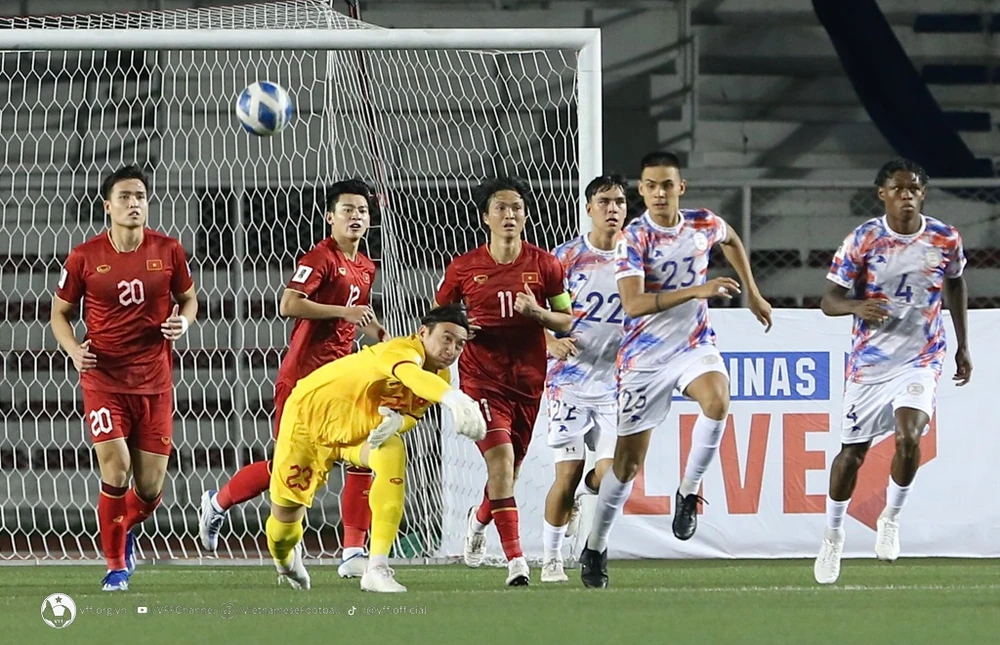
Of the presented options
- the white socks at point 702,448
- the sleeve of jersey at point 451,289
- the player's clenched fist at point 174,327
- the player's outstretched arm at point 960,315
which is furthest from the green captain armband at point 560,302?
the player's outstretched arm at point 960,315

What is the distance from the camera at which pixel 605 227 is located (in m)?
8.68

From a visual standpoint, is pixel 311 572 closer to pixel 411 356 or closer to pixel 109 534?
pixel 109 534

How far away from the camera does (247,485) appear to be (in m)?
8.20

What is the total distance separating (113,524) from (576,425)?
2.49m

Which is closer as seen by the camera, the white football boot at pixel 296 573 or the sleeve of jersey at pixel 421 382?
the sleeve of jersey at pixel 421 382

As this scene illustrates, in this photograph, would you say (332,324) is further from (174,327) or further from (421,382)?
(421,382)

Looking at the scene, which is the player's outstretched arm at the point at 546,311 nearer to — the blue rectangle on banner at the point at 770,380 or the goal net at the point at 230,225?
the goal net at the point at 230,225

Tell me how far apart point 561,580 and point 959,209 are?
771 cm

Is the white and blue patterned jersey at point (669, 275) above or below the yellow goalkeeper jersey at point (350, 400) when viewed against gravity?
above

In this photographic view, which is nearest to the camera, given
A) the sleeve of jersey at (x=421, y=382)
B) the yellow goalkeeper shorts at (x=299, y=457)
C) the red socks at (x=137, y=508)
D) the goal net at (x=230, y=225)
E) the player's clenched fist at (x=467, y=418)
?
the player's clenched fist at (x=467, y=418)

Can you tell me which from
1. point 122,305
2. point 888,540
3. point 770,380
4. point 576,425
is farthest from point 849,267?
point 122,305

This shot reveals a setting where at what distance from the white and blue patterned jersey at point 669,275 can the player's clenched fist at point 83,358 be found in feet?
8.19

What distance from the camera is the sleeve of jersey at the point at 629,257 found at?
7398 mm

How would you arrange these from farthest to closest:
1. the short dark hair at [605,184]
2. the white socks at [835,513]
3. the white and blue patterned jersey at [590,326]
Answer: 1. the white and blue patterned jersey at [590,326]
2. the short dark hair at [605,184]
3. the white socks at [835,513]
